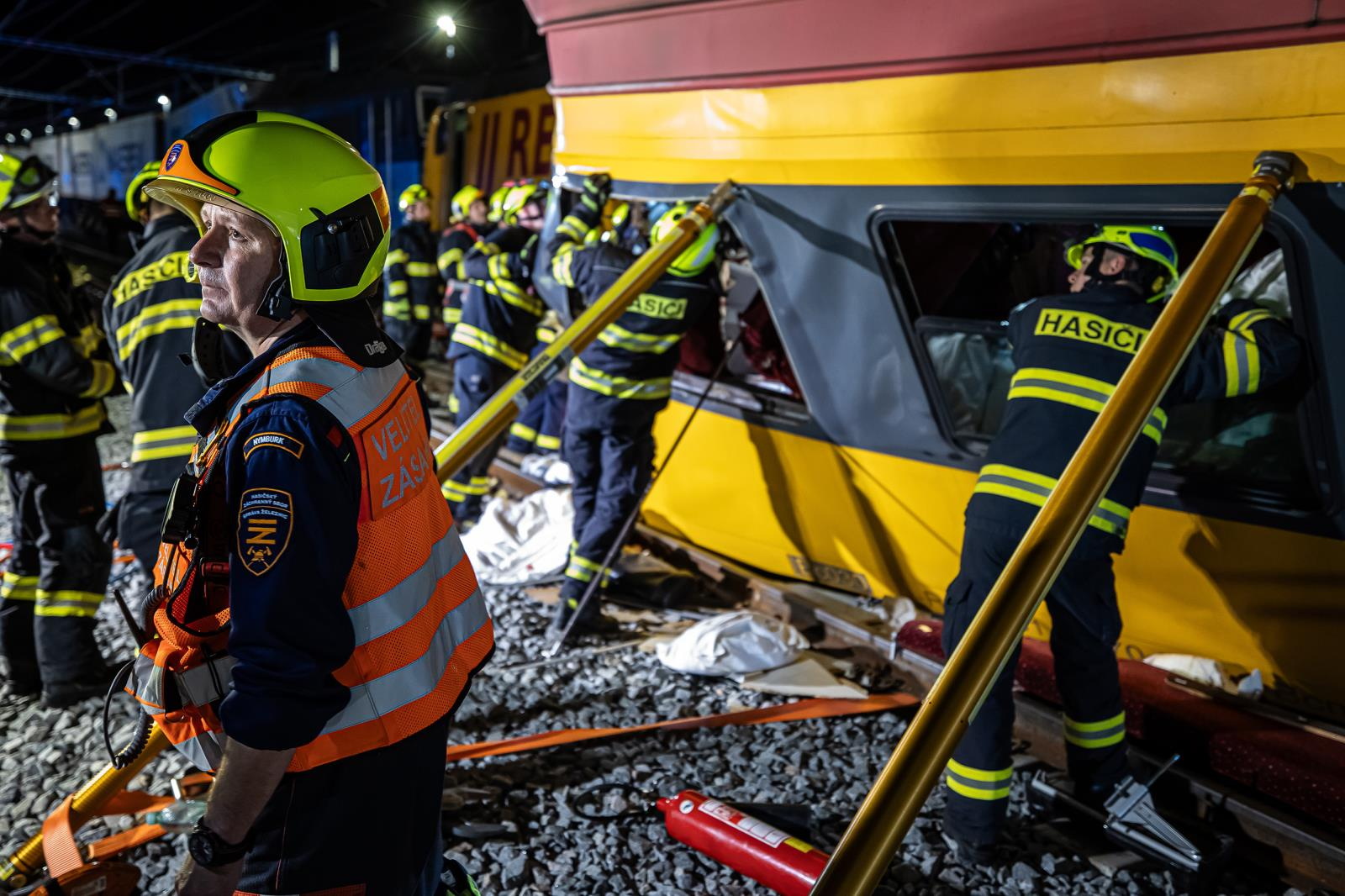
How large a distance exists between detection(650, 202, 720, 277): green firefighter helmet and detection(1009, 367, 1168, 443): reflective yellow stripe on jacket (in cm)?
177

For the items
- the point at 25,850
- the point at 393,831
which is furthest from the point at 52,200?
the point at 393,831

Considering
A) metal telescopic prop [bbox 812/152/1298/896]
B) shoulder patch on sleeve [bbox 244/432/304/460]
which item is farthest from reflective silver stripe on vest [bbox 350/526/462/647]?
metal telescopic prop [bbox 812/152/1298/896]

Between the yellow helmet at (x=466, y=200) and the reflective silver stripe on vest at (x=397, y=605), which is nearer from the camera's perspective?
the reflective silver stripe on vest at (x=397, y=605)

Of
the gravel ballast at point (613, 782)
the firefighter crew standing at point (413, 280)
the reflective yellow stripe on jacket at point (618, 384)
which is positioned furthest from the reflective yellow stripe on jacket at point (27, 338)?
the firefighter crew standing at point (413, 280)

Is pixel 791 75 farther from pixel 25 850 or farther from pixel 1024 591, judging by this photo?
pixel 25 850

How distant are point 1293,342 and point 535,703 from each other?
292cm

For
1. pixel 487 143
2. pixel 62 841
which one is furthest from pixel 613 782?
pixel 487 143

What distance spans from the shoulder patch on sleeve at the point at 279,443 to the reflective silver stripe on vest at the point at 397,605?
27 centimetres

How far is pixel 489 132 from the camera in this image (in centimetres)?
1093

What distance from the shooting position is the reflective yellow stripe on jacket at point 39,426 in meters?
3.85

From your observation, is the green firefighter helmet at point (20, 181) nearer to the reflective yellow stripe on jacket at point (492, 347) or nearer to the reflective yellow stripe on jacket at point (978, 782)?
the reflective yellow stripe on jacket at point (492, 347)

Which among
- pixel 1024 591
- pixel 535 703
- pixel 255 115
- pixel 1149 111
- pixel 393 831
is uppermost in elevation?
pixel 1149 111

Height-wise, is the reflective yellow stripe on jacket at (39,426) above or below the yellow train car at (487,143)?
below

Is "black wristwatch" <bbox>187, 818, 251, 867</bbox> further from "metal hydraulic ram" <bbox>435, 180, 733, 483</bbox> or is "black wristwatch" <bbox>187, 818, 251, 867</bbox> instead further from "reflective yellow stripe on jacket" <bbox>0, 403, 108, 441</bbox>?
"reflective yellow stripe on jacket" <bbox>0, 403, 108, 441</bbox>
